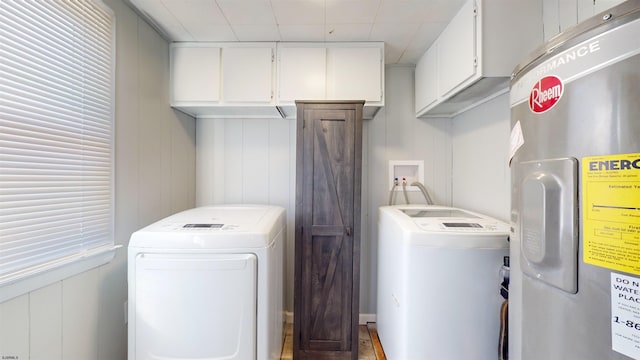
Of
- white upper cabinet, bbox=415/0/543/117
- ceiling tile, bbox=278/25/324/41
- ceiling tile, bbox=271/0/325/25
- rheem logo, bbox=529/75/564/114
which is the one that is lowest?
rheem logo, bbox=529/75/564/114

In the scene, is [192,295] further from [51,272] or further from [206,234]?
[51,272]

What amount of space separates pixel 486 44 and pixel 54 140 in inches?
81.8

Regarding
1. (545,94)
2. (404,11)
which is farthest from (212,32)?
(545,94)

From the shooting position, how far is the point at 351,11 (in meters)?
1.61

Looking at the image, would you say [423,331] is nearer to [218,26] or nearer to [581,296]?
[581,296]

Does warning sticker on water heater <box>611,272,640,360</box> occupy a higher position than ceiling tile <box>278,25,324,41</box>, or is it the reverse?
ceiling tile <box>278,25,324,41</box>

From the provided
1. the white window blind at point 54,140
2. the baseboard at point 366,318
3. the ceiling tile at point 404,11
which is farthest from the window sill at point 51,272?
the ceiling tile at point 404,11

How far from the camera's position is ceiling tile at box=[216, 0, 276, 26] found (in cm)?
154

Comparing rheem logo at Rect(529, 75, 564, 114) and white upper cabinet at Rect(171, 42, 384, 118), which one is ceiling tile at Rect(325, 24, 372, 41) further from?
rheem logo at Rect(529, 75, 564, 114)

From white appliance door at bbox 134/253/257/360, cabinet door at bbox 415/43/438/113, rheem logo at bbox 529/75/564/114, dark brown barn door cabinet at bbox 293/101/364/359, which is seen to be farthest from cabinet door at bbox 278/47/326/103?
rheem logo at bbox 529/75/564/114

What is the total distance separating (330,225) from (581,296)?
1.35 metres

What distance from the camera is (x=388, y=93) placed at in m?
2.36

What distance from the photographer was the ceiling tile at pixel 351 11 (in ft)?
5.02

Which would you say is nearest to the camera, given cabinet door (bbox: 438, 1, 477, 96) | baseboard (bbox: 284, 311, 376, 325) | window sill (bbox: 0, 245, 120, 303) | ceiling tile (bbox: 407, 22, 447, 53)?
window sill (bbox: 0, 245, 120, 303)
